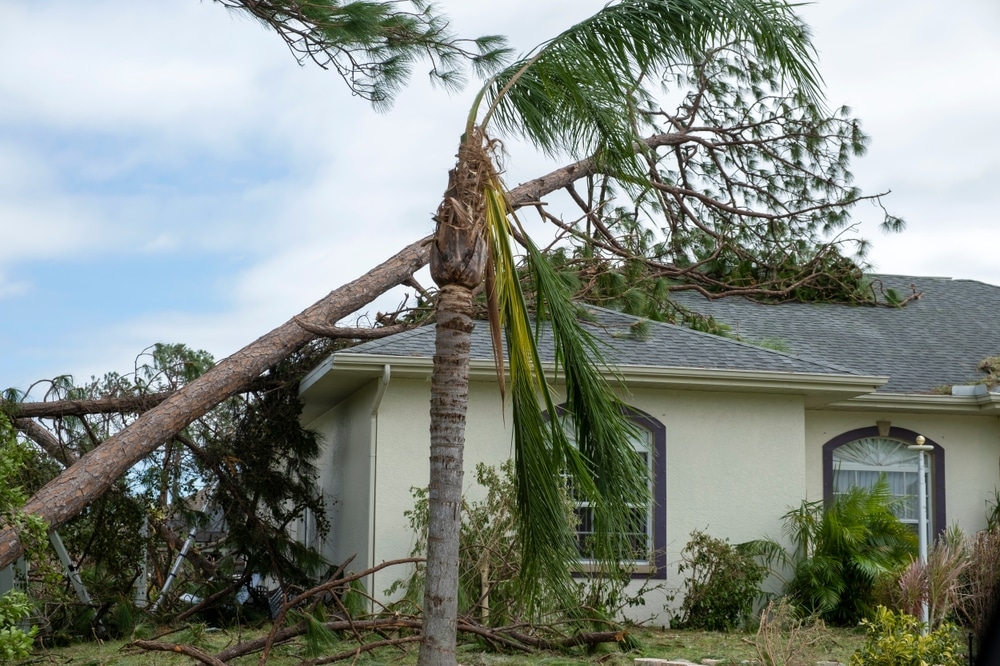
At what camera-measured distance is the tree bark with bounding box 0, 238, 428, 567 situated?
9523 millimetres

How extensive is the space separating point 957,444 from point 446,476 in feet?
31.2

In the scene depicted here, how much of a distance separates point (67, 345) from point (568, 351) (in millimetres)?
8400

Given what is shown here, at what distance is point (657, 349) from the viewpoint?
1302 cm

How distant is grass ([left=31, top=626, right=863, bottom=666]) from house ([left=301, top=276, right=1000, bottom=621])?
1778mm

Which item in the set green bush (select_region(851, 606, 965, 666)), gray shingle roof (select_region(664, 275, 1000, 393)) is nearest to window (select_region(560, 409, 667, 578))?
gray shingle roof (select_region(664, 275, 1000, 393))

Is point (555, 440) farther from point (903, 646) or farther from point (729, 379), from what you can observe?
point (729, 379)

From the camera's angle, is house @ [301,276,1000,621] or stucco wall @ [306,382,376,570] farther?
stucco wall @ [306,382,376,570]

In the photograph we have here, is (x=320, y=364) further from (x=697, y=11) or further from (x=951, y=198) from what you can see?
(x=951, y=198)

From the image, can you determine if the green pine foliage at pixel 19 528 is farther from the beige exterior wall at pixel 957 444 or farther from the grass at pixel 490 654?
the beige exterior wall at pixel 957 444

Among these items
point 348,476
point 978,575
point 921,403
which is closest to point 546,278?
point 978,575

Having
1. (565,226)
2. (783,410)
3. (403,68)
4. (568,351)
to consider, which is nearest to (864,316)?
(783,410)

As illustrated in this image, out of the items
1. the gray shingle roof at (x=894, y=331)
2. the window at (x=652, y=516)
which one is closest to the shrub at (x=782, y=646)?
the window at (x=652, y=516)

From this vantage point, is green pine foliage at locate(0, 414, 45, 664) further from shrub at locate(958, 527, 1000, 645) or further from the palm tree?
shrub at locate(958, 527, 1000, 645)

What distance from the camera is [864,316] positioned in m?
18.0
